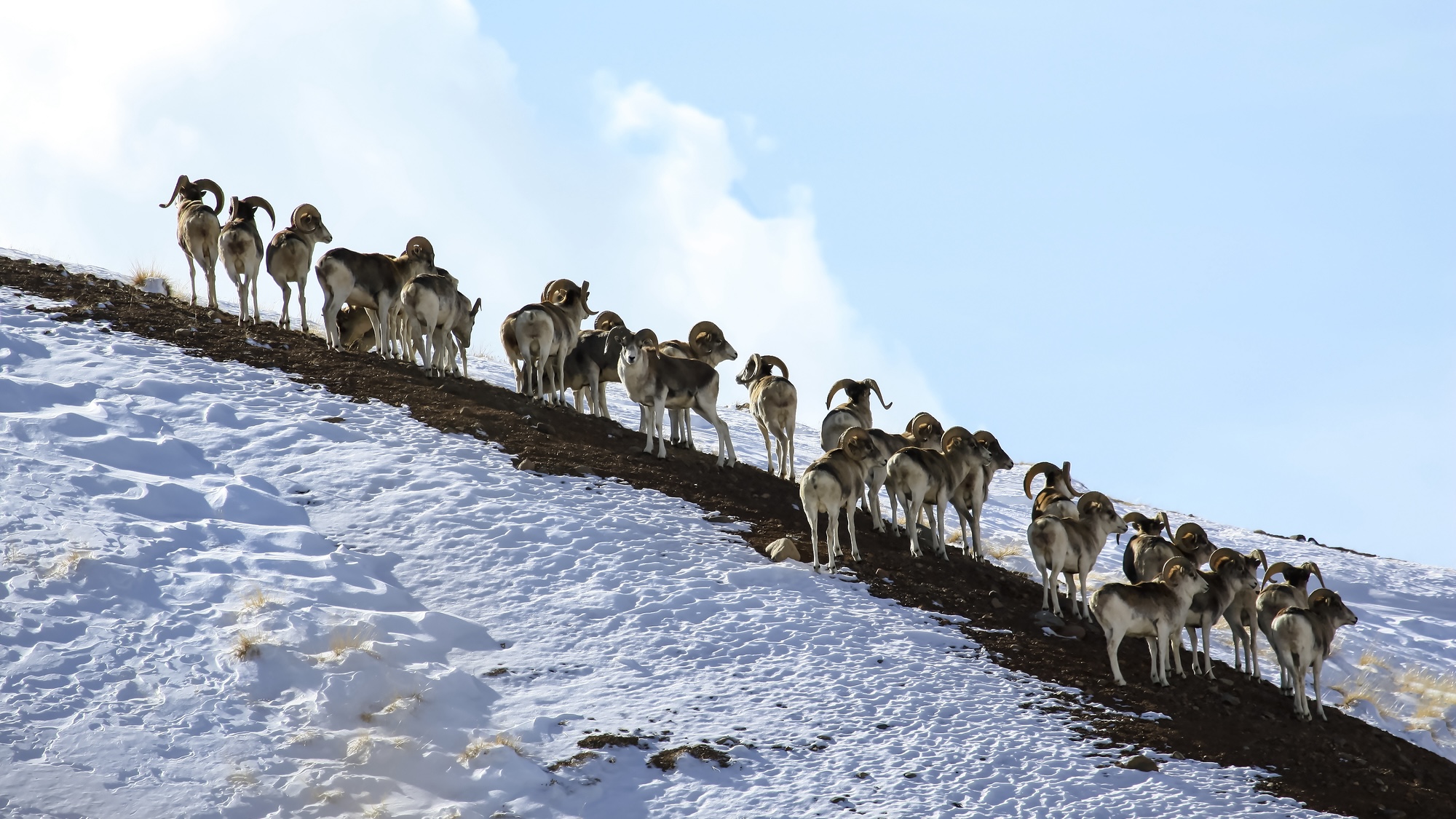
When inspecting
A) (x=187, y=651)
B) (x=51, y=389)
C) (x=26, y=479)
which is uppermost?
(x=51, y=389)

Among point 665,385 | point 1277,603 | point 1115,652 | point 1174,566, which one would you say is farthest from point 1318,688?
point 665,385

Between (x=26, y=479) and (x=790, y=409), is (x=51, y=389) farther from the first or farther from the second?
(x=790, y=409)

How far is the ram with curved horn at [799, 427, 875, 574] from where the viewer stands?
15383mm

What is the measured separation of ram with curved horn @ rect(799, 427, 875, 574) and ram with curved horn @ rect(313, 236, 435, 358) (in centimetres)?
898

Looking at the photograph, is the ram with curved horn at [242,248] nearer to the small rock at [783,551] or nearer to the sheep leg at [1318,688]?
the small rock at [783,551]

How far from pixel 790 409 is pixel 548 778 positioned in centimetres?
1075

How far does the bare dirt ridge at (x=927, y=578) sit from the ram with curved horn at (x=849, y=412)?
47.9 inches

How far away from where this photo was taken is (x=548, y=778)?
10.4m

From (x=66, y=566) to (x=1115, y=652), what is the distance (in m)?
11.2

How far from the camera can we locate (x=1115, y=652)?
13.8 m

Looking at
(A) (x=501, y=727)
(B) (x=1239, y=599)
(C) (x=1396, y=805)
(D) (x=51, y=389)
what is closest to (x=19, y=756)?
(A) (x=501, y=727)

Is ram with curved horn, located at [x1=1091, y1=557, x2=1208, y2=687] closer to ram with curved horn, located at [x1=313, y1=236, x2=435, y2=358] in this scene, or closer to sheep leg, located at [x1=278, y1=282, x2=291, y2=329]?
ram with curved horn, located at [x1=313, y1=236, x2=435, y2=358]

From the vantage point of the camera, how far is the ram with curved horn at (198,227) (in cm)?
2159

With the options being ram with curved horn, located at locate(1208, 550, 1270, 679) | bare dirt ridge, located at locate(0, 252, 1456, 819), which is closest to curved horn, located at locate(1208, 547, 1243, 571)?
ram with curved horn, located at locate(1208, 550, 1270, 679)
